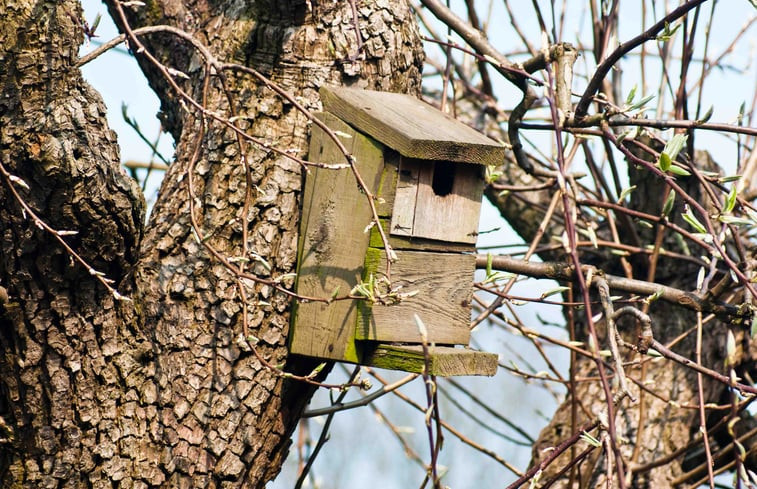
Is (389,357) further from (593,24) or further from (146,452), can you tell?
(593,24)

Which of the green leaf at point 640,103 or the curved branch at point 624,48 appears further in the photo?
the green leaf at point 640,103

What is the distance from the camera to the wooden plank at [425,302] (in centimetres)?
204

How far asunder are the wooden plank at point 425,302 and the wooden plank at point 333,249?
53mm

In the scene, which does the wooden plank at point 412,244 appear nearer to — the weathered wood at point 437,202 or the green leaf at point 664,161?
the weathered wood at point 437,202

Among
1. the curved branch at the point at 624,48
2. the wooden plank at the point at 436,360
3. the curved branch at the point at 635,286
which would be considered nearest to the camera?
the curved branch at the point at 624,48

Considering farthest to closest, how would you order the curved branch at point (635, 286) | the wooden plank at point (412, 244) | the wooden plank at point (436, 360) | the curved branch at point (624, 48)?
1. the curved branch at point (635, 286)
2. the wooden plank at point (412, 244)
3. the wooden plank at point (436, 360)
4. the curved branch at point (624, 48)

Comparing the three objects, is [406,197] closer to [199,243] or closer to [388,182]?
[388,182]

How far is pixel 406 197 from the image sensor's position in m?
2.03

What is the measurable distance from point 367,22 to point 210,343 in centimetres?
98

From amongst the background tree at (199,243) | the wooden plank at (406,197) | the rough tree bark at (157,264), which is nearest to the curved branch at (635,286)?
the background tree at (199,243)

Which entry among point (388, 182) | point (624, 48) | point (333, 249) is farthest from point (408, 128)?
point (624, 48)

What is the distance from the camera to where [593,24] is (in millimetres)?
3217

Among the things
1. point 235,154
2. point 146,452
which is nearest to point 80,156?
point 235,154

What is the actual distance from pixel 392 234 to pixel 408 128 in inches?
10.6
